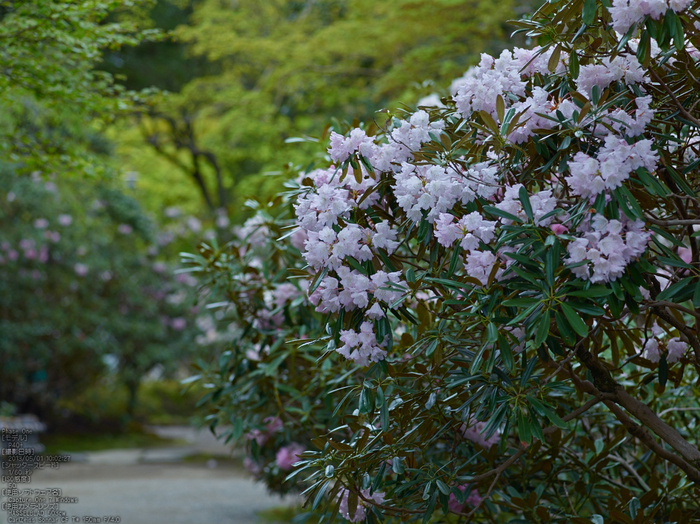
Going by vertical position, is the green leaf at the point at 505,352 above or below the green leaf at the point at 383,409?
above

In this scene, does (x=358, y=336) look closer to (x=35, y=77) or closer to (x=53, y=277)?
(x=35, y=77)

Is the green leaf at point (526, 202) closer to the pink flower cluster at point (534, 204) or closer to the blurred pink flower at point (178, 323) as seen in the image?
the pink flower cluster at point (534, 204)

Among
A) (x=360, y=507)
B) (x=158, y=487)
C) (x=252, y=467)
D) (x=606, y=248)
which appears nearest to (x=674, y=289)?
(x=606, y=248)

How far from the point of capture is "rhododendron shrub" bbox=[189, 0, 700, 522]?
149 centimetres

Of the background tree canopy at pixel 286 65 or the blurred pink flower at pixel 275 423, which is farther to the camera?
the background tree canopy at pixel 286 65

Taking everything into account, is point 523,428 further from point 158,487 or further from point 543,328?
point 158,487

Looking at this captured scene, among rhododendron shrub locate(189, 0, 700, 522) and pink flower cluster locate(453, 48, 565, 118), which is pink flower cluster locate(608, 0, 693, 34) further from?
pink flower cluster locate(453, 48, 565, 118)

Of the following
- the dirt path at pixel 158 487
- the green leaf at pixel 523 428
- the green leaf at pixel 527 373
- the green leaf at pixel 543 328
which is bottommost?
the dirt path at pixel 158 487

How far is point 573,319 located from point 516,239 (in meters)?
0.25

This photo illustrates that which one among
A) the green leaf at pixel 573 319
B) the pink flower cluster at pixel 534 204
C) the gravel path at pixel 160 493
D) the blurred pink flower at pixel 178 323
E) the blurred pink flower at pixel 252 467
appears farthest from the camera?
the blurred pink flower at pixel 178 323

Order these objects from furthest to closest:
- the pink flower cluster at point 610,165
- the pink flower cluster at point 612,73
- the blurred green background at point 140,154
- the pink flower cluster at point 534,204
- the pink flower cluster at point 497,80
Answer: the blurred green background at point 140,154, the pink flower cluster at point 497,80, the pink flower cluster at point 612,73, the pink flower cluster at point 534,204, the pink flower cluster at point 610,165

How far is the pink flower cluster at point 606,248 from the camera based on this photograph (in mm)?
1434

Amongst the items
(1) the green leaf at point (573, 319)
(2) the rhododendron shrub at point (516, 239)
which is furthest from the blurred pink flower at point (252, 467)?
(1) the green leaf at point (573, 319)

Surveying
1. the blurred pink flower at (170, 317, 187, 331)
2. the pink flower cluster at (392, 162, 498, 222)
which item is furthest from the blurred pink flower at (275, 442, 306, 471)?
the blurred pink flower at (170, 317, 187, 331)
